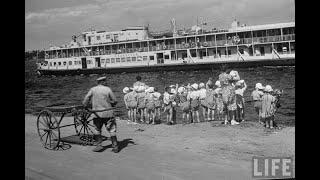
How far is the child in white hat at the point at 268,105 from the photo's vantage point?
284 inches

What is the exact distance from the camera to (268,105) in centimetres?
722

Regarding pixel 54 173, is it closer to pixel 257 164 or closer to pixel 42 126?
pixel 42 126

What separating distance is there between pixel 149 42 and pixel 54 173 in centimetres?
375

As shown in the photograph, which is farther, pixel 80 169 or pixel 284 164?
pixel 284 164

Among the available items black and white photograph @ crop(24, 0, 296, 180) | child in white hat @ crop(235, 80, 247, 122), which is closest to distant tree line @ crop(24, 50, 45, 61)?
black and white photograph @ crop(24, 0, 296, 180)

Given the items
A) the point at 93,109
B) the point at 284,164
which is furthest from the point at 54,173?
Result: the point at 284,164

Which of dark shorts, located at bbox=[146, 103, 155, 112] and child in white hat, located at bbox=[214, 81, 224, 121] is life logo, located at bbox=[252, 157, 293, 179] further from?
dark shorts, located at bbox=[146, 103, 155, 112]

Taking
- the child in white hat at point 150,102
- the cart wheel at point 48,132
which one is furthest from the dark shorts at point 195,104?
the cart wheel at point 48,132

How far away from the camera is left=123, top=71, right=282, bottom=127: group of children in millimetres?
7375

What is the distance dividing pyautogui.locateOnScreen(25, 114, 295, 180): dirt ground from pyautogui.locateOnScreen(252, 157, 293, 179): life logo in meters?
0.13

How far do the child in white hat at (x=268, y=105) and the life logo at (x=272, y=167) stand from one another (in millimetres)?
1167

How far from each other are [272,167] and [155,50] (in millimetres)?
4718

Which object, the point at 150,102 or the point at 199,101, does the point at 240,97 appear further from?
the point at 150,102

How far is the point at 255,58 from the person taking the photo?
1381 centimetres
